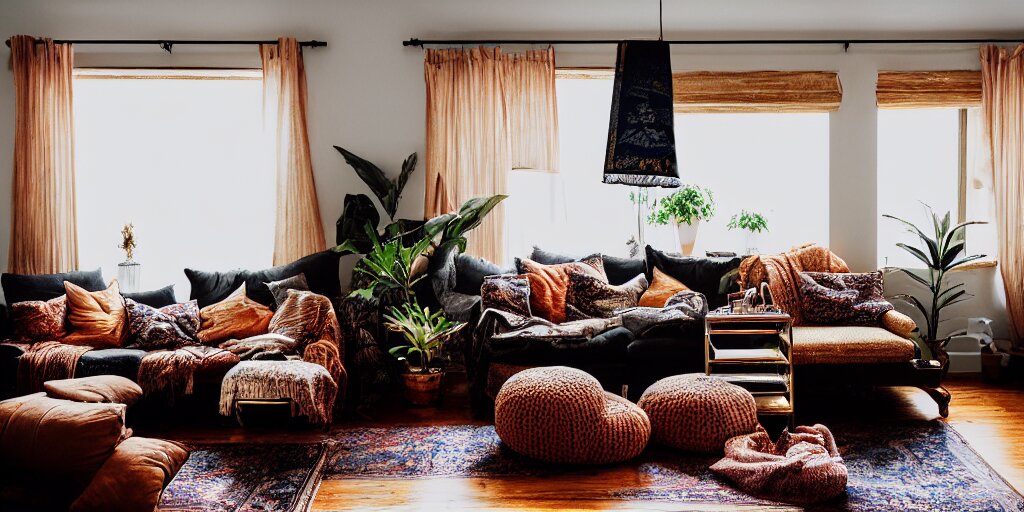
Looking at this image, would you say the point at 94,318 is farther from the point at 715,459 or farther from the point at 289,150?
the point at 715,459

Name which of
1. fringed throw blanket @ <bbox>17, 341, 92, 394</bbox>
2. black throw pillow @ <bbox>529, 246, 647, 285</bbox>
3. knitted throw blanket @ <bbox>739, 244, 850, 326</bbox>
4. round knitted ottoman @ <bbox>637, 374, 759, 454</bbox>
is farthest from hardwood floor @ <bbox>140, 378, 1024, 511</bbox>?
black throw pillow @ <bbox>529, 246, 647, 285</bbox>

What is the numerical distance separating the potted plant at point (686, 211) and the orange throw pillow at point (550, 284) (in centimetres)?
81

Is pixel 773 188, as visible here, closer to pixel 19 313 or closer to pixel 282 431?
pixel 282 431

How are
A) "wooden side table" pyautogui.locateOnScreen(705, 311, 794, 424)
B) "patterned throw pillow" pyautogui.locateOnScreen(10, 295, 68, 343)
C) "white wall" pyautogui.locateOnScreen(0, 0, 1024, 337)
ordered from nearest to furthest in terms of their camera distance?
1. "wooden side table" pyautogui.locateOnScreen(705, 311, 794, 424)
2. "patterned throw pillow" pyautogui.locateOnScreen(10, 295, 68, 343)
3. "white wall" pyautogui.locateOnScreen(0, 0, 1024, 337)

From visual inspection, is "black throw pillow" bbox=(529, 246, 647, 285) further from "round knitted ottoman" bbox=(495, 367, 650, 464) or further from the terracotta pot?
"round knitted ottoman" bbox=(495, 367, 650, 464)

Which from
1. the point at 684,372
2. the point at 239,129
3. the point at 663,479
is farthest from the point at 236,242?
the point at 663,479

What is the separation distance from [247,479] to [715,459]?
2.12 m

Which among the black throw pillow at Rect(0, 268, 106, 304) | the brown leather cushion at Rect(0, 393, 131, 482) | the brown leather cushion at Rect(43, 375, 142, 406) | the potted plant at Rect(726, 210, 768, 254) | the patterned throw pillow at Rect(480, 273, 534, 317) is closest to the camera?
the brown leather cushion at Rect(0, 393, 131, 482)

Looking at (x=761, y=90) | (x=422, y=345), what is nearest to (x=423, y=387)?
(x=422, y=345)

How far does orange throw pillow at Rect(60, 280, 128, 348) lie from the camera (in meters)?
4.57

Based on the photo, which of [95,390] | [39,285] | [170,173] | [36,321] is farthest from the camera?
[170,173]

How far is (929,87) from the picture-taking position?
5512 mm

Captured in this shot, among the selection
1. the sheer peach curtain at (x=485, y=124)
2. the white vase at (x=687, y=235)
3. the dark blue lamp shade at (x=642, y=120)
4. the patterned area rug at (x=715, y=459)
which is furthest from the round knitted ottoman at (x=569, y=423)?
the white vase at (x=687, y=235)

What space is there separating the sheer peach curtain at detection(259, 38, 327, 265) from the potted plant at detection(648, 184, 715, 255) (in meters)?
2.54
